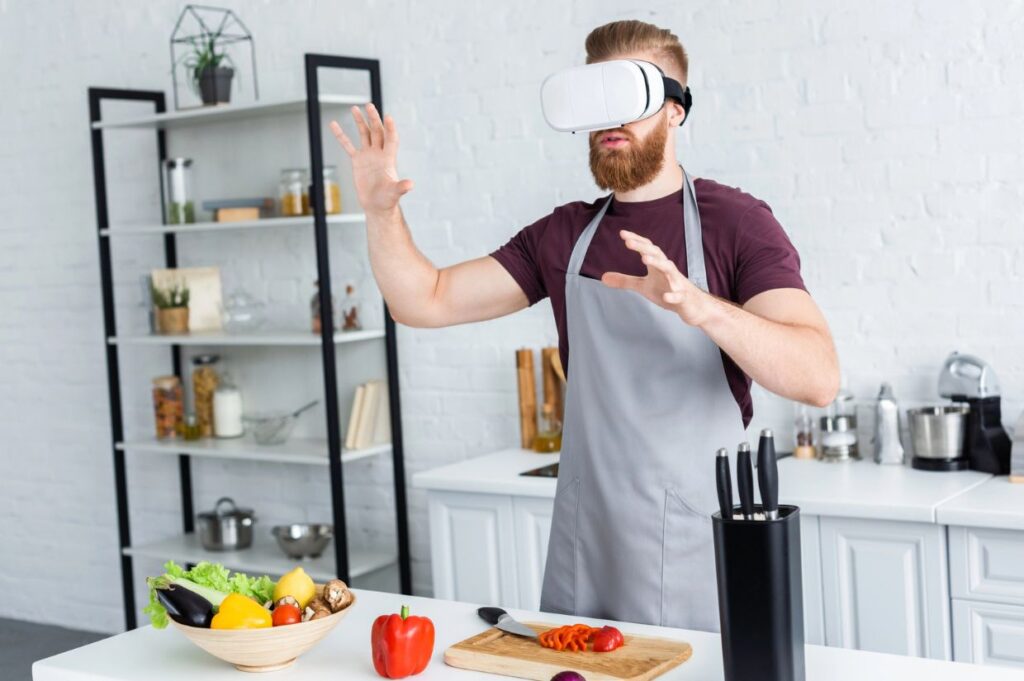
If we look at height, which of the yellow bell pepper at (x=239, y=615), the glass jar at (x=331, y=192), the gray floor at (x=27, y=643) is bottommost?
the gray floor at (x=27, y=643)

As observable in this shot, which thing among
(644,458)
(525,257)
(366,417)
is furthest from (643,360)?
(366,417)

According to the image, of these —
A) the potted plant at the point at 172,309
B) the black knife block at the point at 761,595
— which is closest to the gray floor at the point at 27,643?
the potted plant at the point at 172,309

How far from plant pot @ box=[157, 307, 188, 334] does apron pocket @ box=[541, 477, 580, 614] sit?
2.51 m

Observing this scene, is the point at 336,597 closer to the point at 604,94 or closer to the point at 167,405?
the point at 604,94

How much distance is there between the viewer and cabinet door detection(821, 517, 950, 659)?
277 cm

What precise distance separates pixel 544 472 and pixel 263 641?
1782mm

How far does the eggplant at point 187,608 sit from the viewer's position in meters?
1.81

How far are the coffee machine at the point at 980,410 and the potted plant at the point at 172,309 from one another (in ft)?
8.76

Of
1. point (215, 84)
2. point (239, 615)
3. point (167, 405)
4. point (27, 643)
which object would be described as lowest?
point (27, 643)

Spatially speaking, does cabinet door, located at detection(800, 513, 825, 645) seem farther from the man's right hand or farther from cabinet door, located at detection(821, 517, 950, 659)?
the man's right hand

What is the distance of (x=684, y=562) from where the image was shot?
2.21 meters

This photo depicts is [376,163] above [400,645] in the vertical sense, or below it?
above

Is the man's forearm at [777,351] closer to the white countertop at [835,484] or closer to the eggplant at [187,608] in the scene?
the white countertop at [835,484]

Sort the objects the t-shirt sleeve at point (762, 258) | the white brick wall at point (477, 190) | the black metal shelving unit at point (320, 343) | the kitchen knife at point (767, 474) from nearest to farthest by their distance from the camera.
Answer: the kitchen knife at point (767, 474)
the t-shirt sleeve at point (762, 258)
the white brick wall at point (477, 190)
the black metal shelving unit at point (320, 343)
